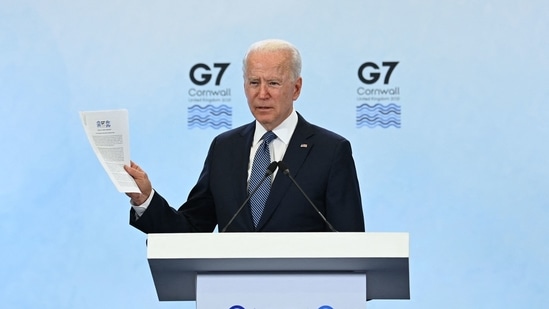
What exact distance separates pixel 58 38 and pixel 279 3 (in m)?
1.08

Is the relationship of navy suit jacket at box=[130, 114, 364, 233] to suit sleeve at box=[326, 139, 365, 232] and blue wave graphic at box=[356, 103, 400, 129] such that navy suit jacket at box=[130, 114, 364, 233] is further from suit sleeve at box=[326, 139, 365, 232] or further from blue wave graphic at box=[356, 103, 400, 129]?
blue wave graphic at box=[356, 103, 400, 129]

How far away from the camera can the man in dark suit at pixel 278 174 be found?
3.28 metres

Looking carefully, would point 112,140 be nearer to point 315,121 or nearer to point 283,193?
point 283,193

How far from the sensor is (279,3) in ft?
15.5

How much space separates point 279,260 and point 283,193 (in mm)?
739

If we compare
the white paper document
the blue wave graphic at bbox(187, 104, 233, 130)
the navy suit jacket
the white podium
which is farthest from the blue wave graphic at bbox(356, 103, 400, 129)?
the white podium

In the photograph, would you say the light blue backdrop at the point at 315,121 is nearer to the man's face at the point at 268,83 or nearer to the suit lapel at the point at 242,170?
the suit lapel at the point at 242,170

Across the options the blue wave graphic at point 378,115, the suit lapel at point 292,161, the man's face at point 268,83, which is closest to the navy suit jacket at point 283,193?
the suit lapel at point 292,161

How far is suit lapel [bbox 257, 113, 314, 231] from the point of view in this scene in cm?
327

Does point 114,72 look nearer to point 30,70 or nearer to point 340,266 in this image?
point 30,70

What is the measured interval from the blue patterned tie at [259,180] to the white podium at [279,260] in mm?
630

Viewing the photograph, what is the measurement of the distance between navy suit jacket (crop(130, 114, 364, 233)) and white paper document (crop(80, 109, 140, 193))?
17cm

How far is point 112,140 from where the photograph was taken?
9.70 ft

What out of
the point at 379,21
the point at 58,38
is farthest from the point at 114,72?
the point at 379,21
